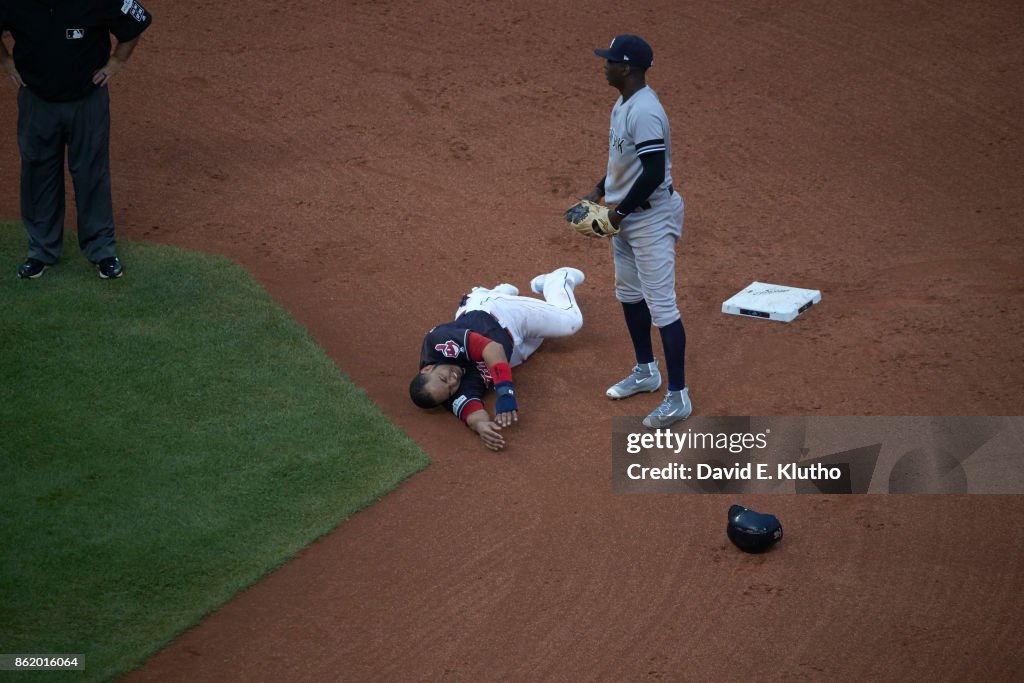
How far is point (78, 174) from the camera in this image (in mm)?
8250

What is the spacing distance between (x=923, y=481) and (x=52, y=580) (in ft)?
15.5

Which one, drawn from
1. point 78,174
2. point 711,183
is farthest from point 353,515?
point 711,183

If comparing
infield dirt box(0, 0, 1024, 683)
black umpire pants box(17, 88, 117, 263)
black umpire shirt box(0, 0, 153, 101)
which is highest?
black umpire shirt box(0, 0, 153, 101)

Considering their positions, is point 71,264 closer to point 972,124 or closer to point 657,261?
point 657,261

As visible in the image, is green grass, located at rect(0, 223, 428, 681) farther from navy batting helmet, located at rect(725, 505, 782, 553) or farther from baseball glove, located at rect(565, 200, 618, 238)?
navy batting helmet, located at rect(725, 505, 782, 553)

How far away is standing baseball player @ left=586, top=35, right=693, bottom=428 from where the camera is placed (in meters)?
6.28

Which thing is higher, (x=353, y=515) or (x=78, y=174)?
(x=78, y=174)

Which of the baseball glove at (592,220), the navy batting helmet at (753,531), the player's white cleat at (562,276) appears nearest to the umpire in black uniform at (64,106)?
the player's white cleat at (562,276)

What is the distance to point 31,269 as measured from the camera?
330 inches

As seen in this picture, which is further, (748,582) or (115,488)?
(115,488)

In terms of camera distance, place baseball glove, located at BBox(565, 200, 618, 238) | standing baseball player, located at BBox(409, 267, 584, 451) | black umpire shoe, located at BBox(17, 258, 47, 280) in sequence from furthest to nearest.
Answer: black umpire shoe, located at BBox(17, 258, 47, 280) < standing baseball player, located at BBox(409, 267, 584, 451) < baseball glove, located at BBox(565, 200, 618, 238)

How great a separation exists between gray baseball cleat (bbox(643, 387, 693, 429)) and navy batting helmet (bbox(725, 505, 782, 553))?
112 centimetres

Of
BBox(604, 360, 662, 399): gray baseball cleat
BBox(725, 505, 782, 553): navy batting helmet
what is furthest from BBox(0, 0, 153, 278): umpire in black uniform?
BBox(725, 505, 782, 553): navy batting helmet

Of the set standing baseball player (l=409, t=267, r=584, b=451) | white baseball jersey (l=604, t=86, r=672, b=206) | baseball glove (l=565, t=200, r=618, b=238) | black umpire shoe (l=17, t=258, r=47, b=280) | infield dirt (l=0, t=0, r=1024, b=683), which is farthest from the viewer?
black umpire shoe (l=17, t=258, r=47, b=280)
